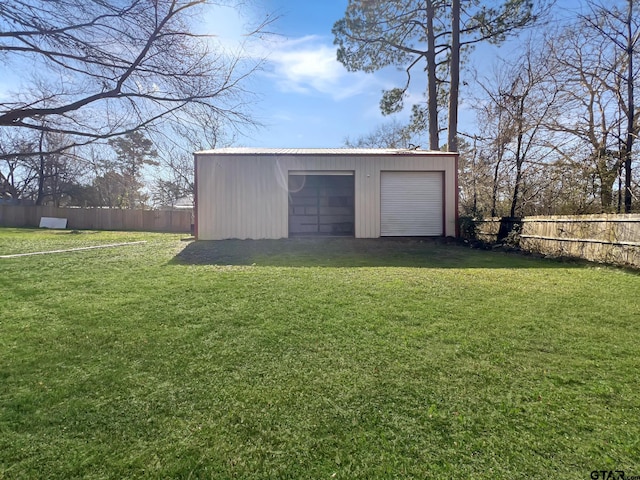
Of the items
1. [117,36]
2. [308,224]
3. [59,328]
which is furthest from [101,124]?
[308,224]

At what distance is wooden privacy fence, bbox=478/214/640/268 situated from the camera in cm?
584

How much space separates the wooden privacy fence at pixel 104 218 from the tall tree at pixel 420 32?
13412 millimetres

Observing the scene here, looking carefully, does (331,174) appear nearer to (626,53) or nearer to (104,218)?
(626,53)

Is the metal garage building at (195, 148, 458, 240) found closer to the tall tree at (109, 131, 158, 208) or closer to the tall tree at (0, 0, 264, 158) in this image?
the tall tree at (0, 0, 264, 158)

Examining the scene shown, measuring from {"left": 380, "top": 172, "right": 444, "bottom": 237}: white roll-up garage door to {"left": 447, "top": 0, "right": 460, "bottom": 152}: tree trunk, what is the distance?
11.9 ft

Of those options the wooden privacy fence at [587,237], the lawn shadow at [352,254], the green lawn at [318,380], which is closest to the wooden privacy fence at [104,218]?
the lawn shadow at [352,254]

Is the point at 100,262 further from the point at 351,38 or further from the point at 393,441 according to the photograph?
the point at 351,38

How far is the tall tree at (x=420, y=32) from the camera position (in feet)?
41.8

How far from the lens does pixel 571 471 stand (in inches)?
59.2

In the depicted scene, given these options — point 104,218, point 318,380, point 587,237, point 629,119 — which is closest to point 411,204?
point 587,237

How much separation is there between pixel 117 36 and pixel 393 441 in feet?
25.6

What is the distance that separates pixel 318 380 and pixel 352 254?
558 centimetres

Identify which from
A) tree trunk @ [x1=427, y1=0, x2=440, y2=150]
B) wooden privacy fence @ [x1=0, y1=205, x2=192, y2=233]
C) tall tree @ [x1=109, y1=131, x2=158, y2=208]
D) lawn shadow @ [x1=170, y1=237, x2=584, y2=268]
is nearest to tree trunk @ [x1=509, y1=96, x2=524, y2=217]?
lawn shadow @ [x1=170, y1=237, x2=584, y2=268]

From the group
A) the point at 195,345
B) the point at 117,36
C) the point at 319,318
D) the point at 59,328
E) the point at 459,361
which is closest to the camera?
the point at 459,361
